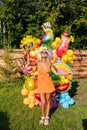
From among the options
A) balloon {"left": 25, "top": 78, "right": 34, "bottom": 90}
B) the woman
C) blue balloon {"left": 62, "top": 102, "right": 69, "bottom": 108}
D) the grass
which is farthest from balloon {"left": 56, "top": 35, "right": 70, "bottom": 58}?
the woman

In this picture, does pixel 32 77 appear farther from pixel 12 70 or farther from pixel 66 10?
pixel 66 10

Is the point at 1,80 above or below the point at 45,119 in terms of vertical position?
below

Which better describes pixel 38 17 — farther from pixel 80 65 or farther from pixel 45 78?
pixel 45 78

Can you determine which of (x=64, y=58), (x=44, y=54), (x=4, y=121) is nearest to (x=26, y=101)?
(x=4, y=121)

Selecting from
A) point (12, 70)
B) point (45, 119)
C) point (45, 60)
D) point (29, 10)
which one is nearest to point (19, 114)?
point (45, 119)

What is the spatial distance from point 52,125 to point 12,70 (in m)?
4.21

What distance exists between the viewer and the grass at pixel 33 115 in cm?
859

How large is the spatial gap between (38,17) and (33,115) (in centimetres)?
602

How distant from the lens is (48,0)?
1464cm

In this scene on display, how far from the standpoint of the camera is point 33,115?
30.5ft

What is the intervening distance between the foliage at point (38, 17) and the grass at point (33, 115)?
3627mm

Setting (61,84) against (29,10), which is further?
(29,10)

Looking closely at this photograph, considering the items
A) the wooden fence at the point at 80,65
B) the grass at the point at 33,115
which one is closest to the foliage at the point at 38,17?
the wooden fence at the point at 80,65

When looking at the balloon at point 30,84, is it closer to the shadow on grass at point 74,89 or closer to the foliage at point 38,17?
the shadow on grass at point 74,89
